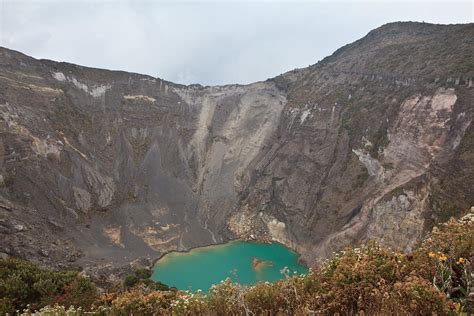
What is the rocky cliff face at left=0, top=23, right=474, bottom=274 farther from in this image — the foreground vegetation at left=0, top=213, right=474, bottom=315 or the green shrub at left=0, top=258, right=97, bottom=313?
the foreground vegetation at left=0, top=213, right=474, bottom=315

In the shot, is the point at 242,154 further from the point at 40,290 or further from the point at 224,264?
the point at 40,290

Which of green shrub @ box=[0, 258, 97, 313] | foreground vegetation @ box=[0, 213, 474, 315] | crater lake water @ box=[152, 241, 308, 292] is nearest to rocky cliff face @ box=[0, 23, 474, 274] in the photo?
crater lake water @ box=[152, 241, 308, 292]

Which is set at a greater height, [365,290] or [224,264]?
[365,290]

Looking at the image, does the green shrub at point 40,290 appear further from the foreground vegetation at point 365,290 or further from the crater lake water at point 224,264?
the crater lake water at point 224,264

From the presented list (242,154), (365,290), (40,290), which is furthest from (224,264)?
(365,290)

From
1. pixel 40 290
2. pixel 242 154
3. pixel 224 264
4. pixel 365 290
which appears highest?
pixel 242 154

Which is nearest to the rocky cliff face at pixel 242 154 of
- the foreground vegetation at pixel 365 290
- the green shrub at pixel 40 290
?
the green shrub at pixel 40 290
